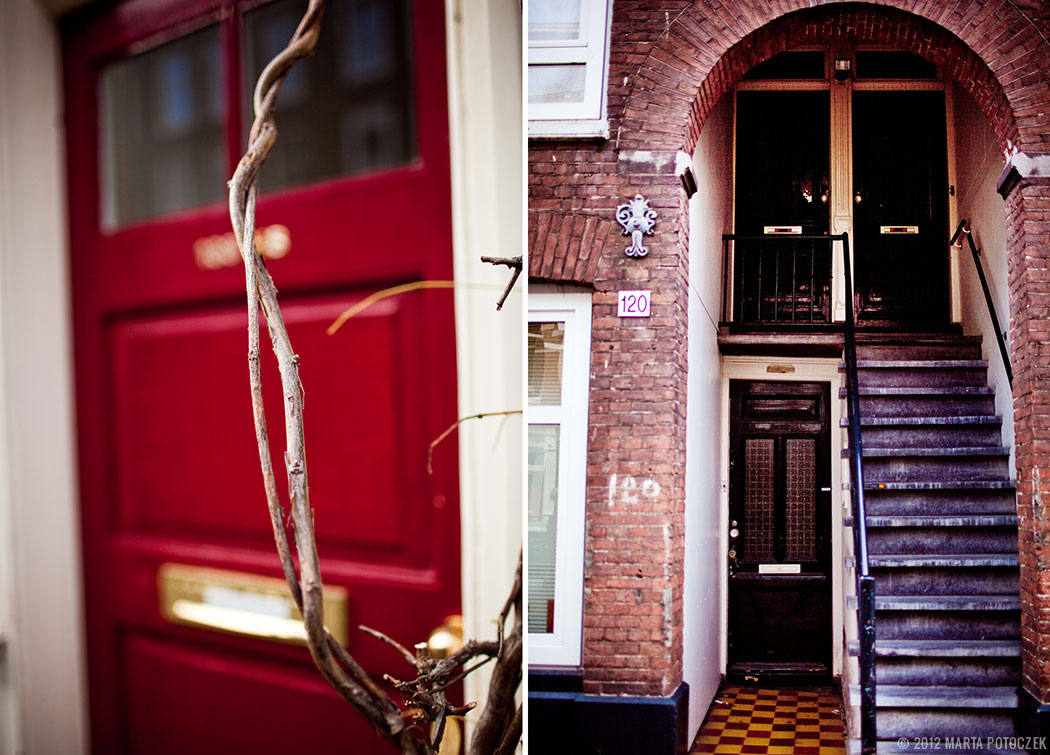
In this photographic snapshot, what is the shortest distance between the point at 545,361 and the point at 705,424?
0.31 m

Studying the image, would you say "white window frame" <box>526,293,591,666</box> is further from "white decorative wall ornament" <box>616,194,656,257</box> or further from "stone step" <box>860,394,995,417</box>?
"stone step" <box>860,394,995,417</box>

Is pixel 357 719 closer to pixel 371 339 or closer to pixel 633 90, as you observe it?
pixel 371 339

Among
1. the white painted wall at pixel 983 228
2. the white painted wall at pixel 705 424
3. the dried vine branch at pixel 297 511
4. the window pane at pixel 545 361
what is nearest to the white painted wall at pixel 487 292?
the window pane at pixel 545 361

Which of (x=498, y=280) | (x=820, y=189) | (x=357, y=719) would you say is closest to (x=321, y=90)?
(x=498, y=280)

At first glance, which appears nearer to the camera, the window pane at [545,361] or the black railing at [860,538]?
the black railing at [860,538]

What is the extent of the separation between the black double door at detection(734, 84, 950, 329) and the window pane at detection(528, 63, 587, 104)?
301 mm

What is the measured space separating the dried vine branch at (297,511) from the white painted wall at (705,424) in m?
0.60

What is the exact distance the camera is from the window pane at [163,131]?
1.78 metres

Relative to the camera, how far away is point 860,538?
4.15 feet

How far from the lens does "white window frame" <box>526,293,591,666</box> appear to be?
1.34 meters

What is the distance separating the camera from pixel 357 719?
159cm

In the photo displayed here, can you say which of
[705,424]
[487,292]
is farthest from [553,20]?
[705,424]

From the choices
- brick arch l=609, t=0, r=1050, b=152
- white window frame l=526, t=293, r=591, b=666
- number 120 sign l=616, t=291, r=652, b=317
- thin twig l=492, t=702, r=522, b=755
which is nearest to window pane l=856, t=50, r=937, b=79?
brick arch l=609, t=0, r=1050, b=152

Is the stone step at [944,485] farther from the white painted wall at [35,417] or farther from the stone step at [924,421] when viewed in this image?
the white painted wall at [35,417]
